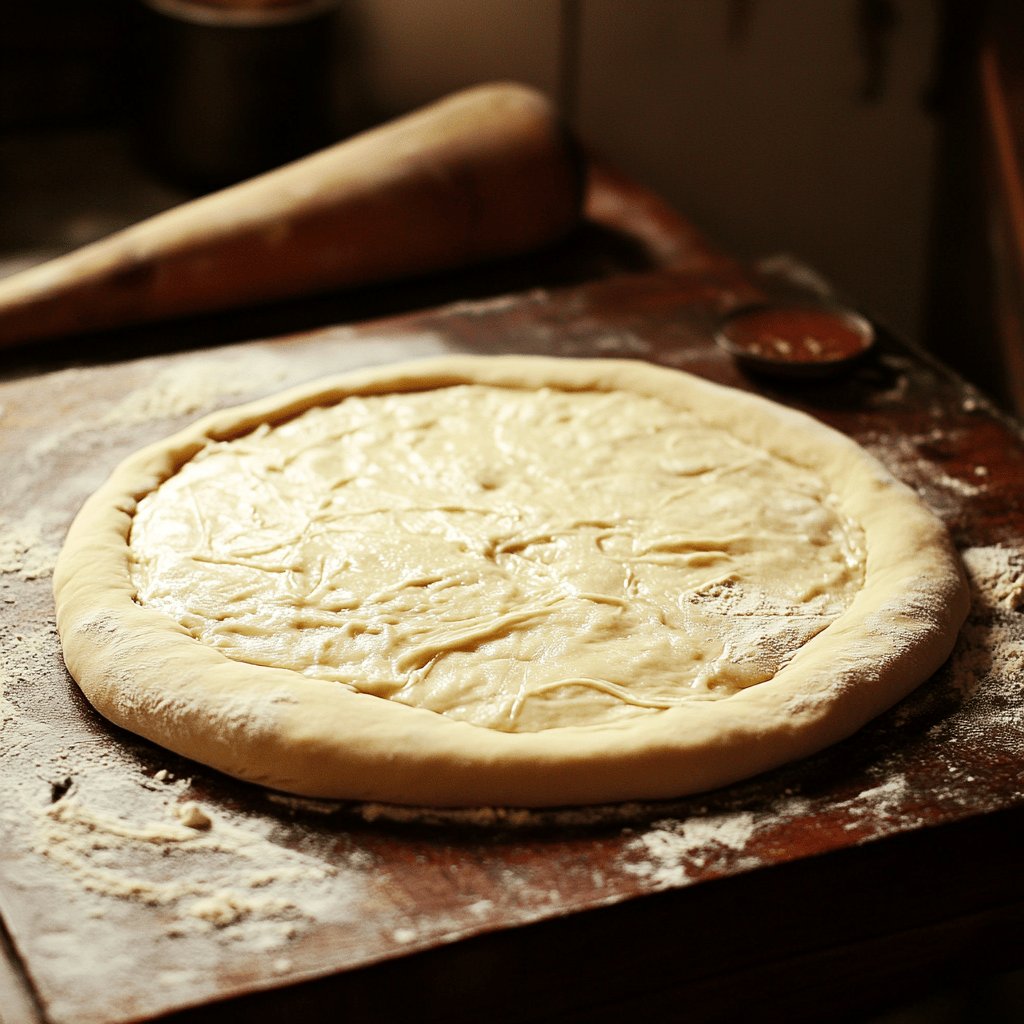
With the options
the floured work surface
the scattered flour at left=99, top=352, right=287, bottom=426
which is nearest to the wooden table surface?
the floured work surface

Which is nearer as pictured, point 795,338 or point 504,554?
point 504,554

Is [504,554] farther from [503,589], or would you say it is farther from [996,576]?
[996,576]

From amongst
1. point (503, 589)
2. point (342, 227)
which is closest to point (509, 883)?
point (503, 589)

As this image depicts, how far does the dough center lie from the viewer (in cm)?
180

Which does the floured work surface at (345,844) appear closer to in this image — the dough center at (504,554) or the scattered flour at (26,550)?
the scattered flour at (26,550)

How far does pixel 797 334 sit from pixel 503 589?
4.12 feet

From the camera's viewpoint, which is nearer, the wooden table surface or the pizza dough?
the wooden table surface

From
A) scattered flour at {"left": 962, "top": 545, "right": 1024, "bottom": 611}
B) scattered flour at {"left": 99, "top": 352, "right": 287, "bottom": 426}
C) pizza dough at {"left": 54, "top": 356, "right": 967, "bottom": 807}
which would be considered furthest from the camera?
scattered flour at {"left": 99, "top": 352, "right": 287, "bottom": 426}

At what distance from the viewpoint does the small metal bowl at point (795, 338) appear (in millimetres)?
2697

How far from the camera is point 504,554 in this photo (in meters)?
2.07

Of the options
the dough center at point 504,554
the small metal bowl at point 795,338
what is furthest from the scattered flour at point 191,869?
the small metal bowl at point 795,338

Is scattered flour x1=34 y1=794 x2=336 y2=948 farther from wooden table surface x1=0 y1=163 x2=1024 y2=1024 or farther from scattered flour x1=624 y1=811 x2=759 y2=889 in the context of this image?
scattered flour x1=624 y1=811 x2=759 y2=889

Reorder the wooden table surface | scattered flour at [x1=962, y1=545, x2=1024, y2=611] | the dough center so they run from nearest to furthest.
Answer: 1. the wooden table surface
2. the dough center
3. scattered flour at [x1=962, y1=545, x2=1024, y2=611]

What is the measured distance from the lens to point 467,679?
177 centimetres
